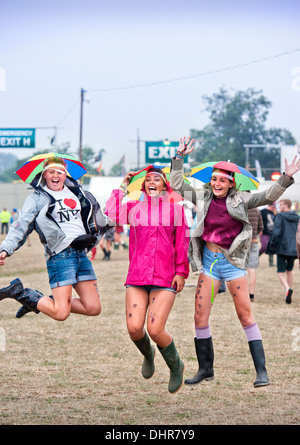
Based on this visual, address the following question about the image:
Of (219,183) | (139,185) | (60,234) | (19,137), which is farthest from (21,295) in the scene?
(19,137)

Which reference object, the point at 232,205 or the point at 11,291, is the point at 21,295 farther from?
the point at 232,205

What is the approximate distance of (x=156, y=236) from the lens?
607 centimetres

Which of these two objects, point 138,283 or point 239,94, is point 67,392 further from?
point 239,94


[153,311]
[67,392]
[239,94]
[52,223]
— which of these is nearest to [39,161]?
[52,223]

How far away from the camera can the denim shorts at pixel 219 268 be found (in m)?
6.29

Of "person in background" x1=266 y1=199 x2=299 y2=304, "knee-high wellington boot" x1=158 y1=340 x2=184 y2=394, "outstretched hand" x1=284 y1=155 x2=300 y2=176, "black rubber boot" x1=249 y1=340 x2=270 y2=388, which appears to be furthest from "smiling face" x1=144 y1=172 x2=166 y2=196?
"person in background" x1=266 y1=199 x2=299 y2=304

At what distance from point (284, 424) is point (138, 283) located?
5.72 feet

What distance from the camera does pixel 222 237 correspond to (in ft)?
20.7

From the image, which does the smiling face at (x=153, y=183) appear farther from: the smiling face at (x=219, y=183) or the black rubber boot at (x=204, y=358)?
the black rubber boot at (x=204, y=358)

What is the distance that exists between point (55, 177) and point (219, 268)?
1760 mm

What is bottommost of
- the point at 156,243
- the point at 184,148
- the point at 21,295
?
the point at 21,295

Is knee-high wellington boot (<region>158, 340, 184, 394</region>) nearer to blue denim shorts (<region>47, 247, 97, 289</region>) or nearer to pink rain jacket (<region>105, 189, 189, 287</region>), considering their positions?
pink rain jacket (<region>105, 189, 189, 287</region>)

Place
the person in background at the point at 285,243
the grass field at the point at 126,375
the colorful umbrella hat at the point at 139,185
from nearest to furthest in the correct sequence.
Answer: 1. the grass field at the point at 126,375
2. the colorful umbrella hat at the point at 139,185
3. the person in background at the point at 285,243

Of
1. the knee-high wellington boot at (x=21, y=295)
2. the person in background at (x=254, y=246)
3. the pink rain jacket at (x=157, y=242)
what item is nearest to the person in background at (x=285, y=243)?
the person in background at (x=254, y=246)
